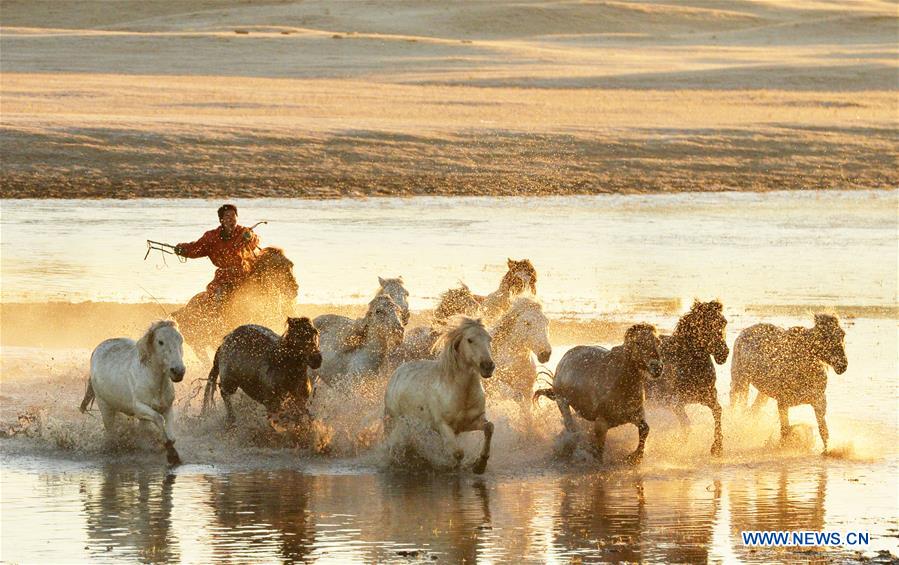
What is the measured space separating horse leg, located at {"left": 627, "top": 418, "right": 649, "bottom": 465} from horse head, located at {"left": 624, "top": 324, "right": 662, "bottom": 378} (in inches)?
16.0

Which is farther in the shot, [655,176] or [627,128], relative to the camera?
[627,128]

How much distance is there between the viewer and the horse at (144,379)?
11.5 m

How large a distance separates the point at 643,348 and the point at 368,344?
8.64ft

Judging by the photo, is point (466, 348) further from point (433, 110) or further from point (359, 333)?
point (433, 110)

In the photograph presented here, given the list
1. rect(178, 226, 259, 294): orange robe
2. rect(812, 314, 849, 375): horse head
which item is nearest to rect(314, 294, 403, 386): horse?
rect(178, 226, 259, 294): orange robe

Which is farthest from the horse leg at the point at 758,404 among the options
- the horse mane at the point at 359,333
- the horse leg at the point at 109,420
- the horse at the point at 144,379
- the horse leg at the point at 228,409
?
the horse leg at the point at 109,420

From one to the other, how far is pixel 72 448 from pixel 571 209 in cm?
1872

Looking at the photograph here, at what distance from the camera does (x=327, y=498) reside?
426 inches

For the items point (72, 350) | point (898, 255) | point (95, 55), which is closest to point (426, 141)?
point (898, 255)

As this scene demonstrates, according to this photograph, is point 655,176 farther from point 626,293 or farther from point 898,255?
point 626,293

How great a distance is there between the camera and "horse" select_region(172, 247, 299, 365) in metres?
15.0

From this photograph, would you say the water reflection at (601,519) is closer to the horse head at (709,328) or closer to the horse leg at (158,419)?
the horse head at (709,328)

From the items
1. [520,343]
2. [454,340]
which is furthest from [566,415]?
[454,340]

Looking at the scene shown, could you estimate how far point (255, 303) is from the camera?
1500 centimetres
